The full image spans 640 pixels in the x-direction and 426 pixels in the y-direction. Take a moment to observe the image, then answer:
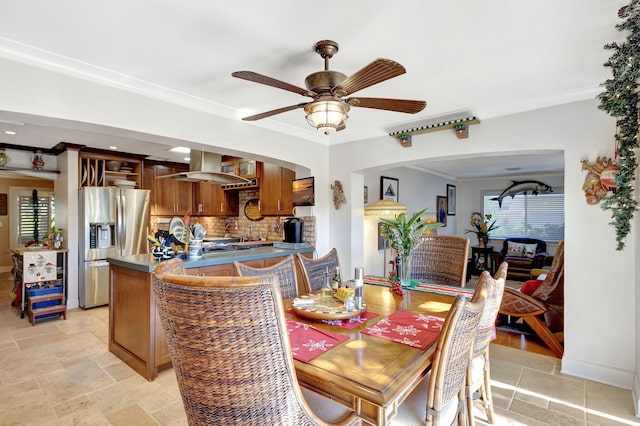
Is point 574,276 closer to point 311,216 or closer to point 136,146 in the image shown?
point 311,216

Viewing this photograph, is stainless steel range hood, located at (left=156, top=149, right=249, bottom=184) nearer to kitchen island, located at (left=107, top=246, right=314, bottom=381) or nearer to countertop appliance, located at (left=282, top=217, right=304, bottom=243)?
countertop appliance, located at (left=282, top=217, right=304, bottom=243)

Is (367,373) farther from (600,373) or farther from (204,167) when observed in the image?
(204,167)

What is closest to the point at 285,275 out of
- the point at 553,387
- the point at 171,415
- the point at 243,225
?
the point at 171,415

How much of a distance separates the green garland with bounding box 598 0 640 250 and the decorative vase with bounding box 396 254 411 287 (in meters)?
1.18

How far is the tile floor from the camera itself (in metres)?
2.13

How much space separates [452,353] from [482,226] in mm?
7066

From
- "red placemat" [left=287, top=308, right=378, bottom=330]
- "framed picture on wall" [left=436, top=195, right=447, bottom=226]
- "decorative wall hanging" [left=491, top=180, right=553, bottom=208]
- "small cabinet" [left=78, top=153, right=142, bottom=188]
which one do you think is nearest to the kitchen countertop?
"red placemat" [left=287, top=308, right=378, bottom=330]

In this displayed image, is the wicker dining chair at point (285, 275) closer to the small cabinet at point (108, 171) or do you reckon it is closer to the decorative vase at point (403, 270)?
the decorative vase at point (403, 270)

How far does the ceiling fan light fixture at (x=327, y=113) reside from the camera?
1.95m

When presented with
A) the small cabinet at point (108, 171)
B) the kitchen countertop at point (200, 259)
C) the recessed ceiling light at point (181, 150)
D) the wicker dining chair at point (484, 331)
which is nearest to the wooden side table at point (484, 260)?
the kitchen countertop at point (200, 259)

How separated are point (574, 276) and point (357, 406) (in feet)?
8.54

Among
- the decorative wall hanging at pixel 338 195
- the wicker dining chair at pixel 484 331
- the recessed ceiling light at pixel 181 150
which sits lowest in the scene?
the wicker dining chair at pixel 484 331

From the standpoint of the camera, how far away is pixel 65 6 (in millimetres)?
1656

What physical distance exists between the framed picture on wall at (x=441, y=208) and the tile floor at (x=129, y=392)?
4.26 m
